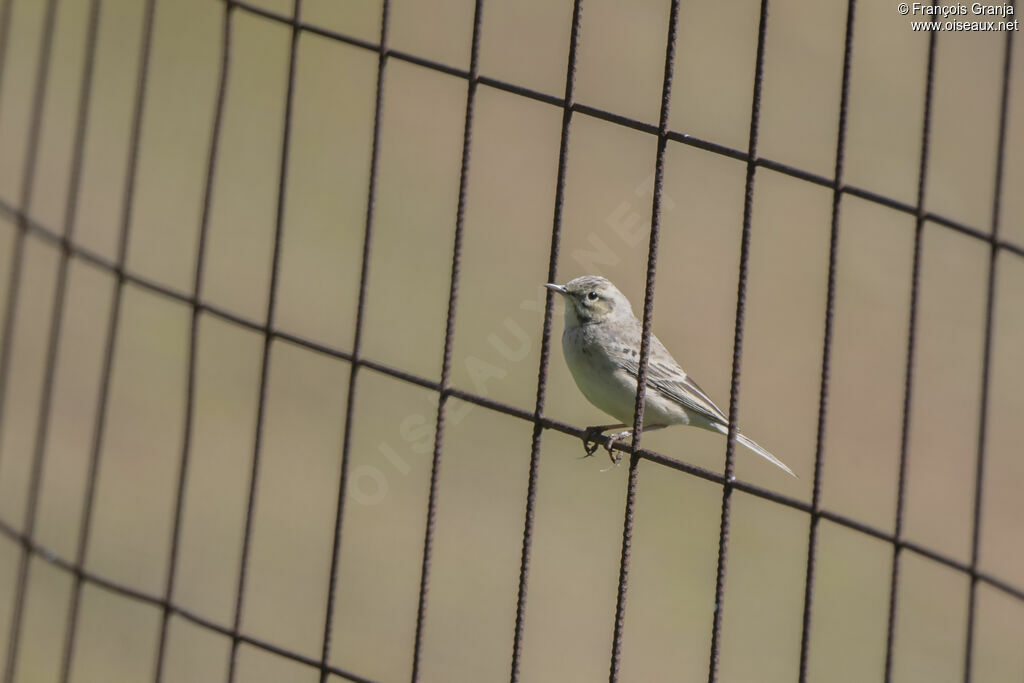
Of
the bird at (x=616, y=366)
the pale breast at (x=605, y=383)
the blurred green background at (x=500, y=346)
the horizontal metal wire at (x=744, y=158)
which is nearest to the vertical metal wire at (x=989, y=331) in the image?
the horizontal metal wire at (x=744, y=158)

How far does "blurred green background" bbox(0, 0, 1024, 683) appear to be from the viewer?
1226 cm

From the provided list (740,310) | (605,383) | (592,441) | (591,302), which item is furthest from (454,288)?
(591,302)

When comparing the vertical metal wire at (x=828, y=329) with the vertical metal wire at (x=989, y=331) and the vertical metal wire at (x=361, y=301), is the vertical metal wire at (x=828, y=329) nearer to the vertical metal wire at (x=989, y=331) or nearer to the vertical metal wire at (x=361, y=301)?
the vertical metal wire at (x=989, y=331)

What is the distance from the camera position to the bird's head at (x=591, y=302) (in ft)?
21.2

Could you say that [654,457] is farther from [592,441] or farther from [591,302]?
[591,302]

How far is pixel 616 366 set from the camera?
625cm

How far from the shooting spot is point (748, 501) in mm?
13836

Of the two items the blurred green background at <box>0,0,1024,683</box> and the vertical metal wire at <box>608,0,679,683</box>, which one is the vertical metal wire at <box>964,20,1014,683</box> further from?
the blurred green background at <box>0,0,1024,683</box>

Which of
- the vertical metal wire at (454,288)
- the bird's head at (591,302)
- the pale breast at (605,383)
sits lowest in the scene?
the vertical metal wire at (454,288)

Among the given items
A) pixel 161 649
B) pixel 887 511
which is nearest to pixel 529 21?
pixel 887 511

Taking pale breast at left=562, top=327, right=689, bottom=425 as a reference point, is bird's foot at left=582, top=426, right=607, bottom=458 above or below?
below

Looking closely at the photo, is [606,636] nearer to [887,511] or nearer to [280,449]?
[887,511]

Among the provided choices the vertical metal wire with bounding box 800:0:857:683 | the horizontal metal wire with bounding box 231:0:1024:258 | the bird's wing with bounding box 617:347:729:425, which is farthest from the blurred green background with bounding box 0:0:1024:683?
the vertical metal wire with bounding box 800:0:857:683

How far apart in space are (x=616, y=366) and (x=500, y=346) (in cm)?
832
